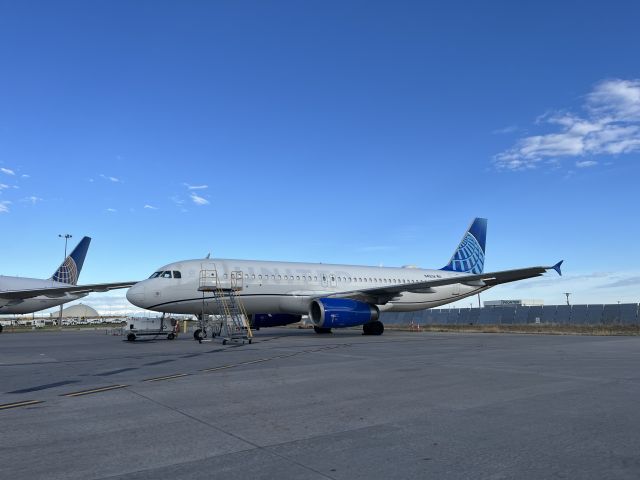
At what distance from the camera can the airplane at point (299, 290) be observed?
73.6 feet

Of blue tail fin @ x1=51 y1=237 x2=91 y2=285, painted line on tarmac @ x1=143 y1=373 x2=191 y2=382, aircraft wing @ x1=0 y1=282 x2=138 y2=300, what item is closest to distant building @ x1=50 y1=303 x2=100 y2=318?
blue tail fin @ x1=51 y1=237 x2=91 y2=285

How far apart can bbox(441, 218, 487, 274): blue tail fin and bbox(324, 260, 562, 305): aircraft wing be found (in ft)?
26.3

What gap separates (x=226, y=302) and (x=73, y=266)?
30.8m

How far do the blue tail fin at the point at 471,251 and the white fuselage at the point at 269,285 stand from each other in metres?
5.14

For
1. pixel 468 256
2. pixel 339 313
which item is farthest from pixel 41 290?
pixel 468 256

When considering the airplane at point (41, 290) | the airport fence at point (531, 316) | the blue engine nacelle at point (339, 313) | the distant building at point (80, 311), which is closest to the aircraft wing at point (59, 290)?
the airplane at point (41, 290)

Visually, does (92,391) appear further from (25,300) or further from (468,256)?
(25,300)

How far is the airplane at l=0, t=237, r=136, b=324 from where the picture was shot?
36.2 meters

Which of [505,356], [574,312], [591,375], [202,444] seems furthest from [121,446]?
[574,312]

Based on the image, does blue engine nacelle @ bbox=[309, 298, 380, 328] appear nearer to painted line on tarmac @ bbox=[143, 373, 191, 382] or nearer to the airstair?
the airstair

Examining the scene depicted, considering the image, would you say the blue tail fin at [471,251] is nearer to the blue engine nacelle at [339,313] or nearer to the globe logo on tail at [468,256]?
the globe logo on tail at [468,256]

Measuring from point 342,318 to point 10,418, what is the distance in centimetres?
1803

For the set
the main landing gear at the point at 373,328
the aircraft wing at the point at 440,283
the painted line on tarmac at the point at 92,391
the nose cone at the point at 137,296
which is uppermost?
the aircraft wing at the point at 440,283

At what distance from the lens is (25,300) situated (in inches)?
1531
